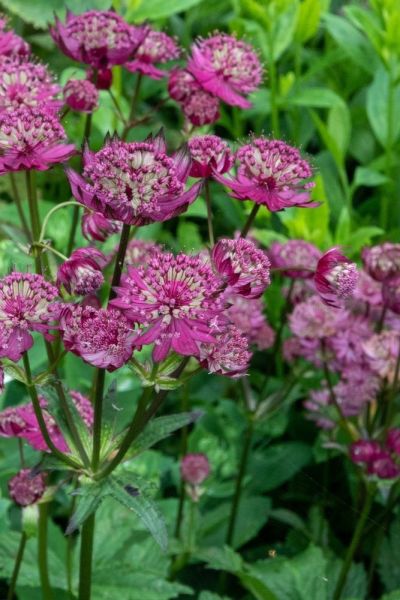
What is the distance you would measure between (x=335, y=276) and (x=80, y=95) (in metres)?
0.46

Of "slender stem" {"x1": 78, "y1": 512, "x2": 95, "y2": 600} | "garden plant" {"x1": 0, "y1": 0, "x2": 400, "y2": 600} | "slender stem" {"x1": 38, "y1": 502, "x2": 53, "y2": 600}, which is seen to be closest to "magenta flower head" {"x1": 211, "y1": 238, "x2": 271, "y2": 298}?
"garden plant" {"x1": 0, "y1": 0, "x2": 400, "y2": 600}

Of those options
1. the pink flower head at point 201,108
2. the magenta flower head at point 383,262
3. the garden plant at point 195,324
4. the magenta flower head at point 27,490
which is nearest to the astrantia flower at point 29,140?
the garden plant at point 195,324

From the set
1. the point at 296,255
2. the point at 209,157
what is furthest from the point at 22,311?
the point at 296,255

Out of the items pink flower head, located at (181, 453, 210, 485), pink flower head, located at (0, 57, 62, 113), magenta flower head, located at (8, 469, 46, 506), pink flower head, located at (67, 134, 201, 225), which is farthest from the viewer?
pink flower head, located at (181, 453, 210, 485)

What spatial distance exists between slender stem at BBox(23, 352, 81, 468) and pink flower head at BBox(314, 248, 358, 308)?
0.31m

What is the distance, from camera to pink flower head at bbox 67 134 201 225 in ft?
2.85

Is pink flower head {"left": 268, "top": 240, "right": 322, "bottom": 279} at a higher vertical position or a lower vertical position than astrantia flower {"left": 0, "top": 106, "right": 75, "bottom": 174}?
lower

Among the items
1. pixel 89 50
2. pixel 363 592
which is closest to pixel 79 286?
pixel 89 50

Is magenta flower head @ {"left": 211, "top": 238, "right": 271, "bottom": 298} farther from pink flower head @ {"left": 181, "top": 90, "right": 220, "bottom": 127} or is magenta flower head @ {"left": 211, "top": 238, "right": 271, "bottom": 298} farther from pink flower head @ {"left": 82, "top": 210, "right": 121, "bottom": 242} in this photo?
A: pink flower head @ {"left": 181, "top": 90, "right": 220, "bottom": 127}

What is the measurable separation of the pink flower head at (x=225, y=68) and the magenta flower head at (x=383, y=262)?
30 centimetres

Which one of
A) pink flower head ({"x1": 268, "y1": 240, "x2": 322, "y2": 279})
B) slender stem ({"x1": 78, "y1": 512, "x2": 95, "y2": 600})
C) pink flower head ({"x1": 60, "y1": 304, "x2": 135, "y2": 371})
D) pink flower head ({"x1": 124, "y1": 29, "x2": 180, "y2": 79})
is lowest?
slender stem ({"x1": 78, "y1": 512, "x2": 95, "y2": 600})

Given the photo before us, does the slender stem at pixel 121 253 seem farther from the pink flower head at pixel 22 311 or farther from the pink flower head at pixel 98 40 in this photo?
the pink flower head at pixel 98 40

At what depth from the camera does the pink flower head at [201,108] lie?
51.1 inches

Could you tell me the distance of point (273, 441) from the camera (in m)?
2.06
